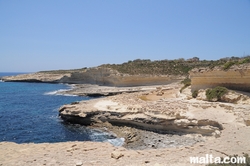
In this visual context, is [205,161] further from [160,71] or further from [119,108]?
[160,71]

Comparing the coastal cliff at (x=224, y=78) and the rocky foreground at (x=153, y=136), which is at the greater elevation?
the coastal cliff at (x=224, y=78)

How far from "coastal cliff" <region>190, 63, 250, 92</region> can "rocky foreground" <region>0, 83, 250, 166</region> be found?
212 centimetres

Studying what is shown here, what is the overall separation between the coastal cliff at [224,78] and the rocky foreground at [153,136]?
2121 mm

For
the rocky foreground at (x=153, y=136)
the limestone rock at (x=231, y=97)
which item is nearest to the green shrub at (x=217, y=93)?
the limestone rock at (x=231, y=97)

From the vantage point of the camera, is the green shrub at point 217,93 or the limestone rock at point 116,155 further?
the green shrub at point 217,93

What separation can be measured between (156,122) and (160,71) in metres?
40.0

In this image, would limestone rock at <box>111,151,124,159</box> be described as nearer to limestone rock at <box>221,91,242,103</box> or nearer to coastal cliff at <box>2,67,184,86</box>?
limestone rock at <box>221,91,242,103</box>

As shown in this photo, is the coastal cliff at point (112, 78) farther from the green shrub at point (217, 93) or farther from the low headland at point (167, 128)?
the green shrub at point (217, 93)

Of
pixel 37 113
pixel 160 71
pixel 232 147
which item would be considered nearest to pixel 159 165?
pixel 232 147

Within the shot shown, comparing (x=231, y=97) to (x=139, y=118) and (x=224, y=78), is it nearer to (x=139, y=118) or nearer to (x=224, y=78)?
(x=224, y=78)

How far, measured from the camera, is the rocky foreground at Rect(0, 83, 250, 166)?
32.0 ft

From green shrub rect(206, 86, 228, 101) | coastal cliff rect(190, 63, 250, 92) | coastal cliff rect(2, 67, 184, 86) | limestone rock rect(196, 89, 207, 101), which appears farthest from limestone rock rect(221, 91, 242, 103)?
coastal cliff rect(2, 67, 184, 86)

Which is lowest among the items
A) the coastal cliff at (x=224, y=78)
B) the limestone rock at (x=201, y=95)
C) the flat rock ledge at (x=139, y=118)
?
the flat rock ledge at (x=139, y=118)

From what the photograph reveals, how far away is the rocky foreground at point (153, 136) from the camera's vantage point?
9.76m
